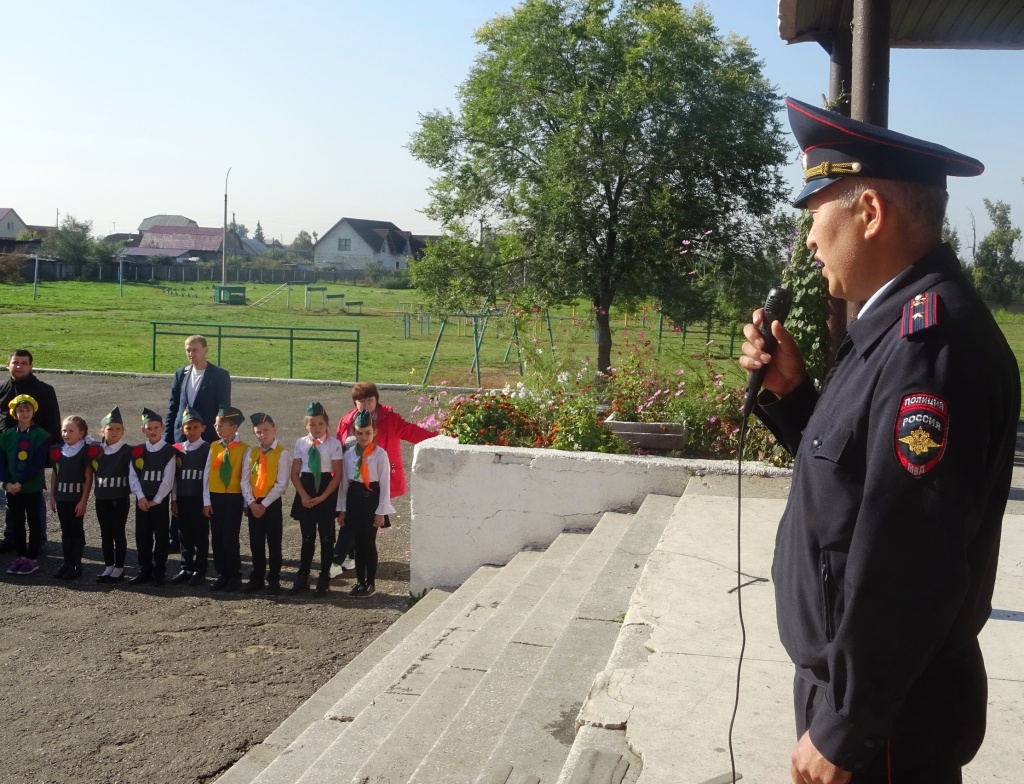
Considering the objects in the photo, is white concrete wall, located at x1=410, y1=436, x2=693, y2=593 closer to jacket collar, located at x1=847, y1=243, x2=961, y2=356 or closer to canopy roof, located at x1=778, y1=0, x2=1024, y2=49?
canopy roof, located at x1=778, y1=0, x2=1024, y2=49

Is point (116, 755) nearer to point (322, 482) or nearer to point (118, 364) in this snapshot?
point (322, 482)

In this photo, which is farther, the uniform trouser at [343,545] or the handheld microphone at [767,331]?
the uniform trouser at [343,545]

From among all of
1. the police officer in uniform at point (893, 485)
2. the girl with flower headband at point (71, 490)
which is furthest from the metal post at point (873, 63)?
the girl with flower headband at point (71, 490)

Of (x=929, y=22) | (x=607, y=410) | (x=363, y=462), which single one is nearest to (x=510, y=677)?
(x=363, y=462)

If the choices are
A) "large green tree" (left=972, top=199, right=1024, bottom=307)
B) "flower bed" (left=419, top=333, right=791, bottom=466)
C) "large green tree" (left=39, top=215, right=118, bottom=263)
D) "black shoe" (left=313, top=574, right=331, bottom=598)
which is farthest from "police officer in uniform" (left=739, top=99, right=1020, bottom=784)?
"large green tree" (left=39, top=215, right=118, bottom=263)

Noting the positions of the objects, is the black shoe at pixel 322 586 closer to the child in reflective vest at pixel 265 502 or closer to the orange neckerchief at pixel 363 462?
the child in reflective vest at pixel 265 502

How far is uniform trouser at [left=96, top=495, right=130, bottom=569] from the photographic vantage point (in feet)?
24.9

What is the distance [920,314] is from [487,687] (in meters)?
3.08

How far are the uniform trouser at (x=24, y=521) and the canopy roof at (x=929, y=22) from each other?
6713 millimetres

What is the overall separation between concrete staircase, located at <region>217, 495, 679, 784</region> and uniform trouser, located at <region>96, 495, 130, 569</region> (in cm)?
254

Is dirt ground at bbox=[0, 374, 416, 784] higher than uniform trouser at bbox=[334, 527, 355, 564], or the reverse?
uniform trouser at bbox=[334, 527, 355, 564]

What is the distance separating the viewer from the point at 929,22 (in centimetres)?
625

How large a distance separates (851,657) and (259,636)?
17.4ft

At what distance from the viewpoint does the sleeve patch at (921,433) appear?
160cm
